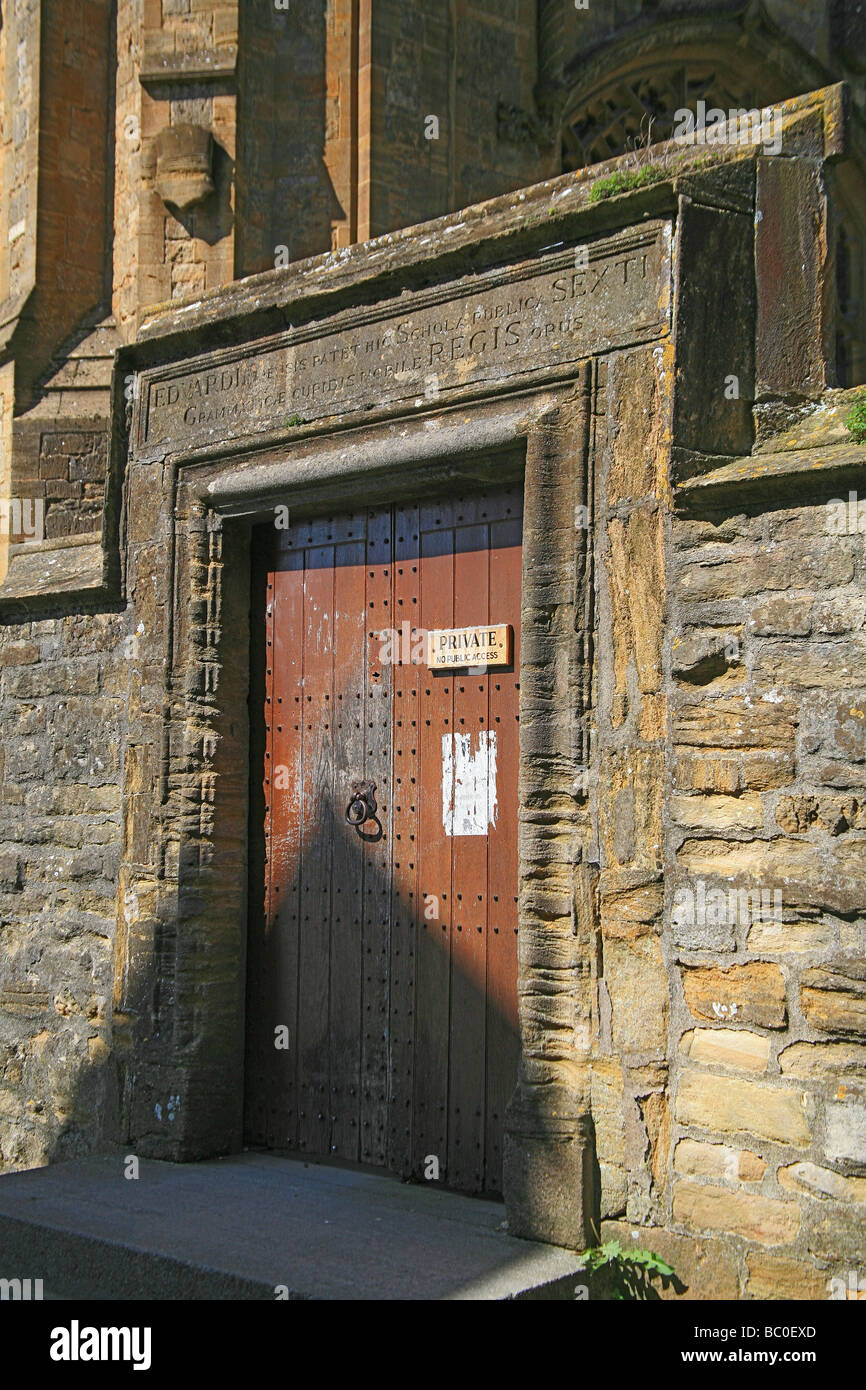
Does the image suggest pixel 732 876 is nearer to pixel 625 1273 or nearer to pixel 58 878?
pixel 625 1273

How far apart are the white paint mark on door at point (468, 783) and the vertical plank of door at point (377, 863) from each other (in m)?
0.29

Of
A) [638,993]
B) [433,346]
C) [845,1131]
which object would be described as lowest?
[845,1131]

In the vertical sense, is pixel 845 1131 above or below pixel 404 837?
below

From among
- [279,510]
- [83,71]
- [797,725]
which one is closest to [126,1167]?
[279,510]

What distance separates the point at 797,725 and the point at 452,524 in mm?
1710

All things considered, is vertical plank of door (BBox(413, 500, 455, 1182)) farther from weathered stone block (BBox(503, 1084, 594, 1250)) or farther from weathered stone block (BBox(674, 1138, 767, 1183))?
weathered stone block (BBox(674, 1138, 767, 1183))

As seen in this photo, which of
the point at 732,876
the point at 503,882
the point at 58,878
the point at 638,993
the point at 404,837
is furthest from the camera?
the point at 58,878

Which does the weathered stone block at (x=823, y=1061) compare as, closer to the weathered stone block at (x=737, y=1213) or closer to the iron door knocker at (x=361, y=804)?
the weathered stone block at (x=737, y=1213)

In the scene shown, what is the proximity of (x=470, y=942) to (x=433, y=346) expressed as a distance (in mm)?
2167

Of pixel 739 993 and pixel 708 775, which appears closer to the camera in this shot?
pixel 739 993

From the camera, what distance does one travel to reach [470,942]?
187 inches

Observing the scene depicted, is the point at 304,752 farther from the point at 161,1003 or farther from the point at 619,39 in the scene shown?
the point at 619,39

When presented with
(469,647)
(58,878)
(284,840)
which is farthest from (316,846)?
(58,878)

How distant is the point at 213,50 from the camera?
9.30m
